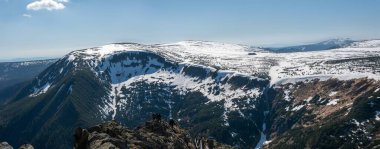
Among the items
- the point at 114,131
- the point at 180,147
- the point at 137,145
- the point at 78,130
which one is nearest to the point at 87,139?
the point at 78,130

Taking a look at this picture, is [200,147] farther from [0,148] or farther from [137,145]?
[0,148]

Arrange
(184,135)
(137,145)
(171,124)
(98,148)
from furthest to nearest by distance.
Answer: (171,124) → (184,135) → (137,145) → (98,148)

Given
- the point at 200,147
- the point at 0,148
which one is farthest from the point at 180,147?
the point at 0,148

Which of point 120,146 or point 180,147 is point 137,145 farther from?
point 180,147

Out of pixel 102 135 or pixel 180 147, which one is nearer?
pixel 102 135

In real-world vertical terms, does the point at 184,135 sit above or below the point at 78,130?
below

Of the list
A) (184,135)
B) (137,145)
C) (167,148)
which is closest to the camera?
(137,145)
